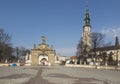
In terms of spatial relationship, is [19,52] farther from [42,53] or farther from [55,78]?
[55,78]

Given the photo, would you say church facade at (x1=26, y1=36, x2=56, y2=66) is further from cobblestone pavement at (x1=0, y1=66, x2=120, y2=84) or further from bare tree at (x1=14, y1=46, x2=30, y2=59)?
cobblestone pavement at (x1=0, y1=66, x2=120, y2=84)

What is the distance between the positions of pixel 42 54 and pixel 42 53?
465 mm

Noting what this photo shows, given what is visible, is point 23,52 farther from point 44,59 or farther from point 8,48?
point 8,48

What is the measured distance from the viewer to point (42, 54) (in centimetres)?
10162

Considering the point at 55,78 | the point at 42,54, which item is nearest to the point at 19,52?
the point at 42,54

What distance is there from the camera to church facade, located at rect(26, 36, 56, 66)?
99.9 meters

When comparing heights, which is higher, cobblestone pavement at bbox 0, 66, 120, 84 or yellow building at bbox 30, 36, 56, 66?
yellow building at bbox 30, 36, 56, 66

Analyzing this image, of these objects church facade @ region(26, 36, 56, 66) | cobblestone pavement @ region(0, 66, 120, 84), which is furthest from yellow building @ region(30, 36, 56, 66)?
cobblestone pavement @ region(0, 66, 120, 84)

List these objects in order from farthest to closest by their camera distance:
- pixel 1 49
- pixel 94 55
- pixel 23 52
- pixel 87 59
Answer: pixel 23 52 < pixel 87 59 < pixel 94 55 < pixel 1 49

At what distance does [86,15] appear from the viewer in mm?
138750

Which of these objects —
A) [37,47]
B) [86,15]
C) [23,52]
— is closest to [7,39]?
[37,47]

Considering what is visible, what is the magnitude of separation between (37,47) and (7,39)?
17.8 meters

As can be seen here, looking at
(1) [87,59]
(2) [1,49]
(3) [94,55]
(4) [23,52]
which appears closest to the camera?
(2) [1,49]

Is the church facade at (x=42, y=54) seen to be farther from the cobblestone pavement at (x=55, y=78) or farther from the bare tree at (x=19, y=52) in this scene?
the cobblestone pavement at (x=55, y=78)
